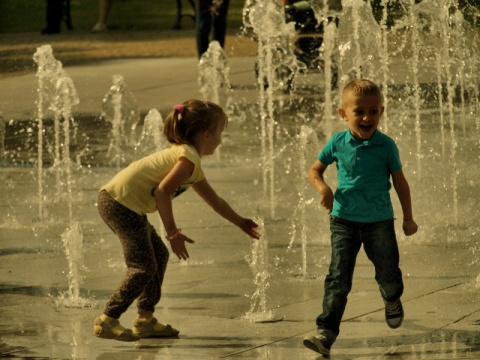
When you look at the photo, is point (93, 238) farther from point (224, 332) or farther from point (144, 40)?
point (144, 40)

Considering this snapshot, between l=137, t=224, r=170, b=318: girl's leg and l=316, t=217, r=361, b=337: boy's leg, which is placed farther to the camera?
l=137, t=224, r=170, b=318: girl's leg

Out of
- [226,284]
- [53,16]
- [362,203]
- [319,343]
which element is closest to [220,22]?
[53,16]

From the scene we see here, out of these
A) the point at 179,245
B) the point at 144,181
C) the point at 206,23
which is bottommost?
the point at 179,245

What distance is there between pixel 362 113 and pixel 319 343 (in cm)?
94

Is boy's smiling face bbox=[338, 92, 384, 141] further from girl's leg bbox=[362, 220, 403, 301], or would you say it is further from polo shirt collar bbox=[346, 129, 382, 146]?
girl's leg bbox=[362, 220, 403, 301]

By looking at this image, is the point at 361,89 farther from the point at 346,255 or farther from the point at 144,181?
the point at 144,181

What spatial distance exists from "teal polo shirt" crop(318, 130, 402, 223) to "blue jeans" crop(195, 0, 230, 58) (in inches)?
384

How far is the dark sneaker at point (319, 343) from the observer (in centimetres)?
502

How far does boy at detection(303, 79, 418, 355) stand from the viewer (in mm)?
5105

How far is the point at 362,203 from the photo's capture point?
510 centimetres

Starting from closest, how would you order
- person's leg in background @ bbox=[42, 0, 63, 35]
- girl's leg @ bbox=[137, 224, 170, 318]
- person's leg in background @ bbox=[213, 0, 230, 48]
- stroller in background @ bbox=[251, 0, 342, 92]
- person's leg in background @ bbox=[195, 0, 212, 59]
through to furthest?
girl's leg @ bbox=[137, 224, 170, 318]
stroller in background @ bbox=[251, 0, 342, 92]
person's leg in background @ bbox=[195, 0, 212, 59]
person's leg in background @ bbox=[213, 0, 230, 48]
person's leg in background @ bbox=[42, 0, 63, 35]

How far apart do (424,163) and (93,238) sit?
3218 millimetres

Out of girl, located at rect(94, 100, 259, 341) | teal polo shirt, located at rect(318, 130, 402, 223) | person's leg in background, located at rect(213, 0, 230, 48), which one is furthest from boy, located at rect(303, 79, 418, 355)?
person's leg in background, located at rect(213, 0, 230, 48)

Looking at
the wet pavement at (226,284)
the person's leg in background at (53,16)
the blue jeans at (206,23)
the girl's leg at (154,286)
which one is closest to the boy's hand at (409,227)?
the wet pavement at (226,284)
